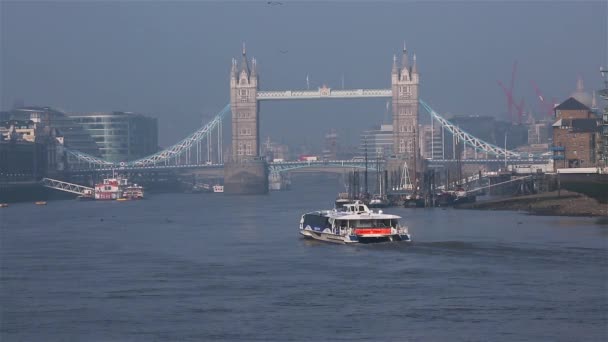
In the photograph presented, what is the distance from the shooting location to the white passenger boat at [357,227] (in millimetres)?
47844

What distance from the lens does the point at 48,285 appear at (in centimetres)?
3619

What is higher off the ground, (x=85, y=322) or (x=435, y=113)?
(x=435, y=113)

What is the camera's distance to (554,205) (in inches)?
2741

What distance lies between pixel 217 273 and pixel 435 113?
4784 inches

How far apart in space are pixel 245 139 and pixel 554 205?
88348 mm

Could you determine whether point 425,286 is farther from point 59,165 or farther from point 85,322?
point 59,165

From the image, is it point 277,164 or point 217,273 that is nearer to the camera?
point 217,273

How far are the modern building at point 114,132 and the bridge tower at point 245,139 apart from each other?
2854 centimetres

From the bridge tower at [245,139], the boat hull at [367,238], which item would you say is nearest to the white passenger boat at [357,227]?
the boat hull at [367,238]

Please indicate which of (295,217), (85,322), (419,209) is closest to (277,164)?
(419,209)

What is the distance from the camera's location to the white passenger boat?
47844mm

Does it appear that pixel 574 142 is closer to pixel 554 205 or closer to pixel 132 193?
pixel 554 205

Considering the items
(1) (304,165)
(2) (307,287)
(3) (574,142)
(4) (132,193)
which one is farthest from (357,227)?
(1) (304,165)

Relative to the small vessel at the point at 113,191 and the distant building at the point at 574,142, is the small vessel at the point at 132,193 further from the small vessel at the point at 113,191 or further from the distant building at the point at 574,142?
the distant building at the point at 574,142
